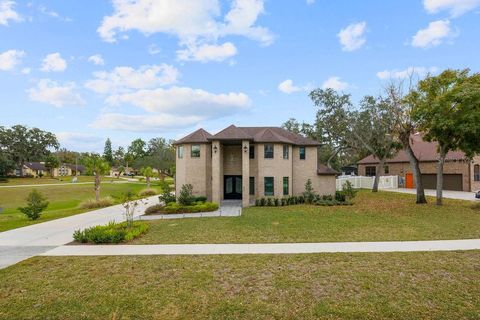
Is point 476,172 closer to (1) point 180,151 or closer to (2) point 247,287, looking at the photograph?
(1) point 180,151

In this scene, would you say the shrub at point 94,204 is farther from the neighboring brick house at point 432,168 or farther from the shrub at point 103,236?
the neighboring brick house at point 432,168

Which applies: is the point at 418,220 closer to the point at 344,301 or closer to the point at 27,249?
the point at 344,301

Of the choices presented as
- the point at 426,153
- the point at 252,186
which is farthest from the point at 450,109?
the point at 426,153

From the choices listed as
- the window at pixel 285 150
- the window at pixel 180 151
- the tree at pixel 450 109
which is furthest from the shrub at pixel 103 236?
the tree at pixel 450 109

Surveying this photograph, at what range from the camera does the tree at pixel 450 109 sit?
646 inches

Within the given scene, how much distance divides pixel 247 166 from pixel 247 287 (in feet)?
50.7

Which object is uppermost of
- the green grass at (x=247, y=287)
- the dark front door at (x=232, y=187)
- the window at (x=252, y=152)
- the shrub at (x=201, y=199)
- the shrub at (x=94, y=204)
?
the window at (x=252, y=152)

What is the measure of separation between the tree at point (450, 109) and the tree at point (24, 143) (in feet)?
314

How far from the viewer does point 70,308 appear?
5.54 meters

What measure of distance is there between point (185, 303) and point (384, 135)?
2907cm

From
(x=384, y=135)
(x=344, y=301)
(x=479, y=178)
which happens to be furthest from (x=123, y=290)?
(x=479, y=178)

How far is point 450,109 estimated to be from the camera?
1745cm

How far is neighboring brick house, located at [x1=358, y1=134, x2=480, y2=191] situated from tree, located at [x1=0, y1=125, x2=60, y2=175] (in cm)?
9175

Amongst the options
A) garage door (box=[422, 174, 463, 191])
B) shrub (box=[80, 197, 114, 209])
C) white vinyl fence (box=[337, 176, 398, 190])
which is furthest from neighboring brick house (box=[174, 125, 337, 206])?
garage door (box=[422, 174, 463, 191])
